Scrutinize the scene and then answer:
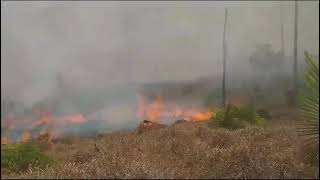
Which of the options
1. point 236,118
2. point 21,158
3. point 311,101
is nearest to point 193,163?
point 311,101

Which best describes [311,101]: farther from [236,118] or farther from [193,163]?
[236,118]

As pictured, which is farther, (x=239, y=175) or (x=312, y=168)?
(x=312, y=168)

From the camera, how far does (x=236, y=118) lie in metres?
28.2

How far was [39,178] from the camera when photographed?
1062cm

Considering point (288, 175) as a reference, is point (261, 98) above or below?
below

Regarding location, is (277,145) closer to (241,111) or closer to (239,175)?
(239,175)

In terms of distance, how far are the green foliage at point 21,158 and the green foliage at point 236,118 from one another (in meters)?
10.5

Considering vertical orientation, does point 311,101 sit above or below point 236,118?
above

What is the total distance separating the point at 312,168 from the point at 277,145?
18.2ft

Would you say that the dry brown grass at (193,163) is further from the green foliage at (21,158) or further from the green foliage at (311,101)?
the green foliage at (21,158)

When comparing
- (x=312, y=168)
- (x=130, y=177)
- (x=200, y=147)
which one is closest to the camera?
(x=130, y=177)

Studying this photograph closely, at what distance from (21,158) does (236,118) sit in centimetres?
1341

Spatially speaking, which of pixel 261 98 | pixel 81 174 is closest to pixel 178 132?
pixel 81 174

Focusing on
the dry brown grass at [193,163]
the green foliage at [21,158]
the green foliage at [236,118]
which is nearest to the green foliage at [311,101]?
the dry brown grass at [193,163]
